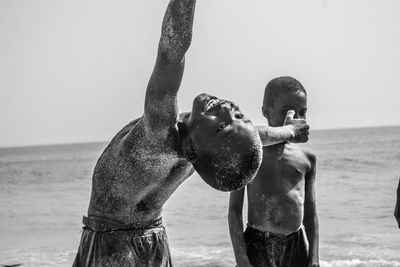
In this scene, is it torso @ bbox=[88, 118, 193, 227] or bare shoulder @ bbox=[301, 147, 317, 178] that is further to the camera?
bare shoulder @ bbox=[301, 147, 317, 178]

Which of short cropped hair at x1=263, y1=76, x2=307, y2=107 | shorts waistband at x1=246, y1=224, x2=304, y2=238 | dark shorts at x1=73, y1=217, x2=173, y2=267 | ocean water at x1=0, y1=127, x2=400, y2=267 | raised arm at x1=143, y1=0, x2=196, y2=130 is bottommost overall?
ocean water at x1=0, y1=127, x2=400, y2=267

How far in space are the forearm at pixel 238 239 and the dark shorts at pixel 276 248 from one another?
0.05 m

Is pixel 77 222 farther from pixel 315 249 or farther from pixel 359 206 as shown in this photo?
pixel 315 249

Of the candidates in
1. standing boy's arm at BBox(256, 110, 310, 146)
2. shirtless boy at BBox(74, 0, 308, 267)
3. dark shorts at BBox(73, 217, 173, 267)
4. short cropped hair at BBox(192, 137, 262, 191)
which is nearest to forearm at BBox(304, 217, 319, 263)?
standing boy's arm at BBox(256, 110, 310, 146)

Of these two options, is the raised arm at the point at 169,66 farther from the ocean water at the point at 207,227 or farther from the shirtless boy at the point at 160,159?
the ocean water at the point at 207,227

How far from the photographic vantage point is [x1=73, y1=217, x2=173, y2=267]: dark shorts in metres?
2.28

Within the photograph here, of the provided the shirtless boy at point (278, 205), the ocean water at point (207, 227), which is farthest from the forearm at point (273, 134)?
the ocean water at point (207, 227)

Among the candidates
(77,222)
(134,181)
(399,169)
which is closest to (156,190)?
(134,181)

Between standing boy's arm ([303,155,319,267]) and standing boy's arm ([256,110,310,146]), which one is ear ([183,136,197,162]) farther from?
standing boy's arm ([303,155,319,267])

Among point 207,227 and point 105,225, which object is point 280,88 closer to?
point 105,225

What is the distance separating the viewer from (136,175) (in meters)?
2.23

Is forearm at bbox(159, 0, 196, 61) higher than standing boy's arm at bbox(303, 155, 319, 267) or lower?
higher

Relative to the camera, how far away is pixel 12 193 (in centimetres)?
2912

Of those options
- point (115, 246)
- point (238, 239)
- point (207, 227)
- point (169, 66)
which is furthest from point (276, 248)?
point (207, 227)
